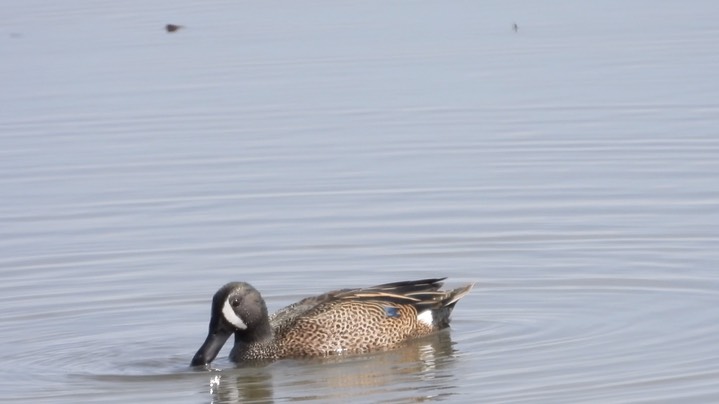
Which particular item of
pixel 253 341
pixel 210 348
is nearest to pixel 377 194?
pixel 253 341

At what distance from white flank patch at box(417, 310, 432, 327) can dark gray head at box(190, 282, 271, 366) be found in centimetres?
105

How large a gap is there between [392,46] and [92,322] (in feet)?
31.1

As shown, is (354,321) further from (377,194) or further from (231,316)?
(377,194)

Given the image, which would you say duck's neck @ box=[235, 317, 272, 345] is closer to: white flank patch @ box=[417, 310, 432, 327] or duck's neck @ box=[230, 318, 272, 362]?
duck's neck @ box=[230, 318, 272, 362]

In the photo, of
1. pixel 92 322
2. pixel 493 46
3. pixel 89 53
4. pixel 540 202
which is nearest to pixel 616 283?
pixel 540 202

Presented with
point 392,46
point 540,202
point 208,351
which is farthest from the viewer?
point 392,46

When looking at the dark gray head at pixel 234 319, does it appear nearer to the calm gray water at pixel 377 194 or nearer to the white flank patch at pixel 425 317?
the calm gray water at pixel 377 194

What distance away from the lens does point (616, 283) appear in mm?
12125

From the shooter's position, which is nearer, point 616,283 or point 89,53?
point 616,283

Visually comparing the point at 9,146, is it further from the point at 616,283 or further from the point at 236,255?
the point at 616,283

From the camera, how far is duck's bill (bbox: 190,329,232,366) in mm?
10984

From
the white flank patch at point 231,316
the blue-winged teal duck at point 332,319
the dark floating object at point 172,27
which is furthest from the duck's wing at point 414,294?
the dark floating object at point 172,27

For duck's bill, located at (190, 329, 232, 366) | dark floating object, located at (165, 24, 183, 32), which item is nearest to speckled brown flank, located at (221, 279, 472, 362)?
duck's bill, located at (190, 329, 232, 366)

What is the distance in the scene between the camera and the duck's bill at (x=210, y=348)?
432 inches
